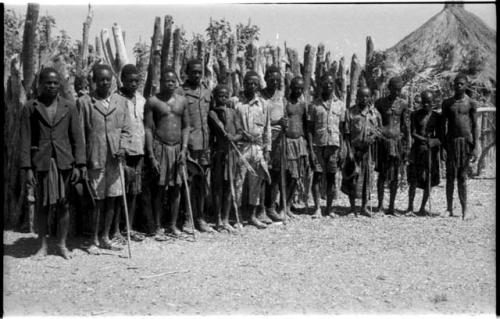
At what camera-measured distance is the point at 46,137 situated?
18.1 ft

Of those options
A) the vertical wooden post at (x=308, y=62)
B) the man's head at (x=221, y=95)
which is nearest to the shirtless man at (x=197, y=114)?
the man's head at (x=221, y=95)

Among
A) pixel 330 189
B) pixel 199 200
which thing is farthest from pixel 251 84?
pixel 330 189

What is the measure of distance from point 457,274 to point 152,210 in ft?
11.2

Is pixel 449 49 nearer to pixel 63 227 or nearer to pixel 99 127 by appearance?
pixel 99 127

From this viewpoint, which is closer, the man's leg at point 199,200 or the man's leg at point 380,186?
the man's leg at point 199,200

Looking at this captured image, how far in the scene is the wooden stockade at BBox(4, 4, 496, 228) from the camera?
22.4ft

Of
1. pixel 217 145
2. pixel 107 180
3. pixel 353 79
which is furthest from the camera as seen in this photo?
pixel 353 79

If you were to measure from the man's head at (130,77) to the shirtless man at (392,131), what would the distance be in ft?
11.7

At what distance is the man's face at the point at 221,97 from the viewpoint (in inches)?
278

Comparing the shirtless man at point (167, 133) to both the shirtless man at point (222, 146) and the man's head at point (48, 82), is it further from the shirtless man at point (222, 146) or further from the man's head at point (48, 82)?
the man's head at point (48, 82)

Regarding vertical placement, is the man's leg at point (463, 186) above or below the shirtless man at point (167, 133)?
below

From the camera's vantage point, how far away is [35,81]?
683cm

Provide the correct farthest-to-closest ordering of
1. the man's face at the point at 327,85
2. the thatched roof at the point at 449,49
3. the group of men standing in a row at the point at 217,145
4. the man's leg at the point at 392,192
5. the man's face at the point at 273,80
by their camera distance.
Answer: the thatched roof at the point at 449,49
the man's leg at the point at 392,192
the man's face at the point at 327,85
the man's face at the point at 273,80
the group of men standing in a row at the point at 217,145

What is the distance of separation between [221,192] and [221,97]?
3.79ft
